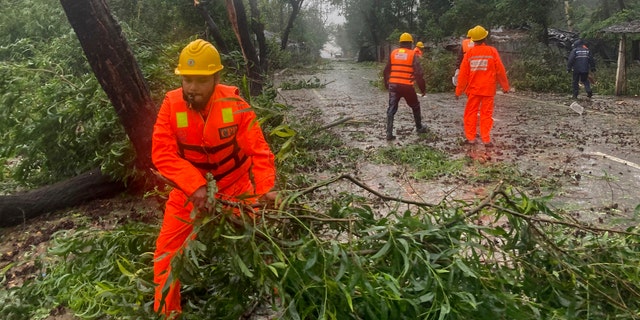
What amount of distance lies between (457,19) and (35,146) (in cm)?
2336

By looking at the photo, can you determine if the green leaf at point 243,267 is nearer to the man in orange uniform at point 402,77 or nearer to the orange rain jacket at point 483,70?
the orange rain jacket at point 483,70

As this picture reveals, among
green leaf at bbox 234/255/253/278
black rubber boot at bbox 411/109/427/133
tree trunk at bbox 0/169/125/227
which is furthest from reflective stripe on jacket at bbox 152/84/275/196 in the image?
black rubber boot at bbox 411/109/427/133

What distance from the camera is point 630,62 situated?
19.9 meters

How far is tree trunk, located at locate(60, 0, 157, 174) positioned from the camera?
14.2ft

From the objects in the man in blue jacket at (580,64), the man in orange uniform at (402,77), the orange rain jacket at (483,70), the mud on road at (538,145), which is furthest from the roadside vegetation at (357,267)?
the man in blue jacket at (580,64)

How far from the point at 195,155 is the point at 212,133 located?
0.72 feet

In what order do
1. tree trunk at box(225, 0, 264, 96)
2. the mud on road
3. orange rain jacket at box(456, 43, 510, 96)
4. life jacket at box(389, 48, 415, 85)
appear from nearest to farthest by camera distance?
the mud on road, orange rain jacket at box(456, 43, 510, 96), life jacket at box(389, 48, 415, 85), tree trunk at box(225, 0, 264, 96)

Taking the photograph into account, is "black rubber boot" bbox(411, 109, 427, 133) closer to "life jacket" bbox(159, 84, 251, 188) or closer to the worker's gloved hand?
"life jacket" bbox(159, 84, 251, 188)

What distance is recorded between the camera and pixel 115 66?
4629mm

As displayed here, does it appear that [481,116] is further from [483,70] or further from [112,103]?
[112,103]

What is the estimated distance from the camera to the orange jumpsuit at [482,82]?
7.98 metres

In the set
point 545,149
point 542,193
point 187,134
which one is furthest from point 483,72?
point 187,134

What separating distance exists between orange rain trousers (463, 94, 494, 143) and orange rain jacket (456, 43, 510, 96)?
0.42 ft

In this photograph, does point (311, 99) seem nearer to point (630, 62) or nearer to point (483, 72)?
point (483, 72)
